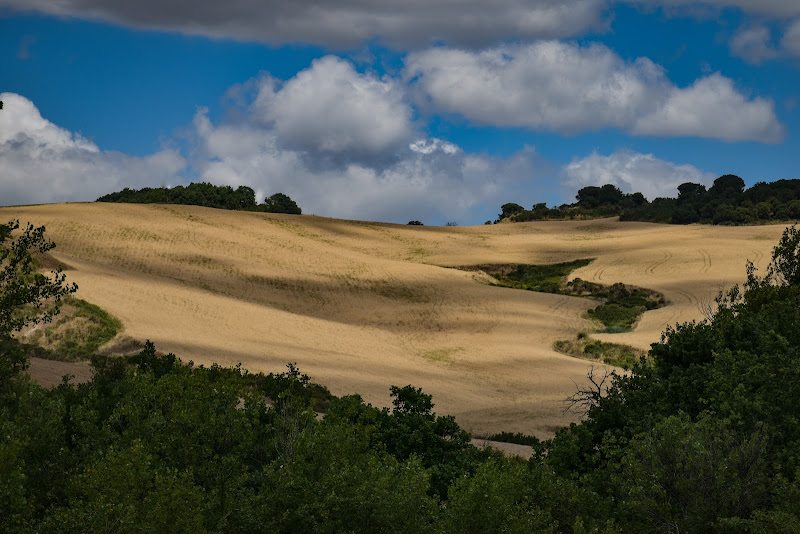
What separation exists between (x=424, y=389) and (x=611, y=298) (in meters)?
31.5

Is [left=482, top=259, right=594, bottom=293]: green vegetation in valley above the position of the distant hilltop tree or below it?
below

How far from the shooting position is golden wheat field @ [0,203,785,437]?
33625mm

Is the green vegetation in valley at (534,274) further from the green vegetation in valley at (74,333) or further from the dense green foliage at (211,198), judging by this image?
the dense green foliage at (211,198)

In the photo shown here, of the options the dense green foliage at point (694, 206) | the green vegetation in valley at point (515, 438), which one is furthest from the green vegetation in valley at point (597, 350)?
the dense green foliage at point (694, 206)

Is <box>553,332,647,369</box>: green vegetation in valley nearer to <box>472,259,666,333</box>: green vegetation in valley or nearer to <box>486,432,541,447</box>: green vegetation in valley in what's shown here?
<box>472,259,666,333</box>: green vegetation in valley

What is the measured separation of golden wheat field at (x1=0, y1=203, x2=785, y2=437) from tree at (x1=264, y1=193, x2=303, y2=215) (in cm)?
2187

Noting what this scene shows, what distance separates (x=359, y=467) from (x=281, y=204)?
108 metres

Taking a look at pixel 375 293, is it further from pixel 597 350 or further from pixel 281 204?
pixel 281 204

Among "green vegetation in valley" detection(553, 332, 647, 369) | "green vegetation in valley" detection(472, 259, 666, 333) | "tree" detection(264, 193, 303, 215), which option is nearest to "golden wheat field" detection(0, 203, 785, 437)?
"green vegetation in valley" detection(553, 332, 647, 369)

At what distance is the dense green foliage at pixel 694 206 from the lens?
105625 millimetres

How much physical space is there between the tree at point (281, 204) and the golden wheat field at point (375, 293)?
21875 millimetres

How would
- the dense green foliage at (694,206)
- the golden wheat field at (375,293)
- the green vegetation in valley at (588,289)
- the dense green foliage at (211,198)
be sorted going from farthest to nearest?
the dense green foliage at (211,198)
the dense green foliage at (694,206)
the green vegetation in valley at (588,289)
the golden wheat field at (375,293)

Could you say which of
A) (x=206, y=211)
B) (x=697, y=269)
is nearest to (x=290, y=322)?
(x=697, y=269)

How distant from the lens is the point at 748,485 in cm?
1075
